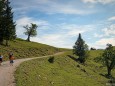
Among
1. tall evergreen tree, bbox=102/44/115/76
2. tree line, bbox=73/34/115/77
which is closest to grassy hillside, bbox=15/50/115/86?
tall evergreen tree, bbox=102/44/115/76

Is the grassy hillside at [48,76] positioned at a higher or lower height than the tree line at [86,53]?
lower

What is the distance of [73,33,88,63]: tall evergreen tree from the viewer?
290ft

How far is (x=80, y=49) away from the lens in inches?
3548

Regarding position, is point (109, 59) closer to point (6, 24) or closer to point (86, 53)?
point (86, 53)

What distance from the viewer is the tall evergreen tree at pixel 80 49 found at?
88.4 m

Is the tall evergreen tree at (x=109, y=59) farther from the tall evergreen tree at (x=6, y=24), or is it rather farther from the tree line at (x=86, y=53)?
the tall evergreen tree at (x=6, y=24)

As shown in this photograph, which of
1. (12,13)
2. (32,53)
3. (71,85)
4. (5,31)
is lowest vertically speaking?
(71,85)

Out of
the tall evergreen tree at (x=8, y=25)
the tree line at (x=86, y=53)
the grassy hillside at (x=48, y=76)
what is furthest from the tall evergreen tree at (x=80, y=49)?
the grassy hillside at (x=48, y=76)

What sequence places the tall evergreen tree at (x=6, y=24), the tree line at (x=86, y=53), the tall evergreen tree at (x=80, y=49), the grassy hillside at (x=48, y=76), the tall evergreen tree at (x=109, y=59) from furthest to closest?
the tall evergreen tree at (x=80, y=49) → the tree line at (x=86, y=53) → the tall evergreen tree at (x=109, y=59) → the tall evergreen tree at (x=6, y=24) → the grassy hillside at (x=48, y=76)

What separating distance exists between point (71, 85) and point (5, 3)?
47.8m

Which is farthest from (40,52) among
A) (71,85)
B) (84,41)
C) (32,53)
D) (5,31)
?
(71,85)

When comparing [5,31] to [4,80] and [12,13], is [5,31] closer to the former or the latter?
[12,13]

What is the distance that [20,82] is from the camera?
97.1 feet

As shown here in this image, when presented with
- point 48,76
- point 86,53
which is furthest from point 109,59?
point 48,76
